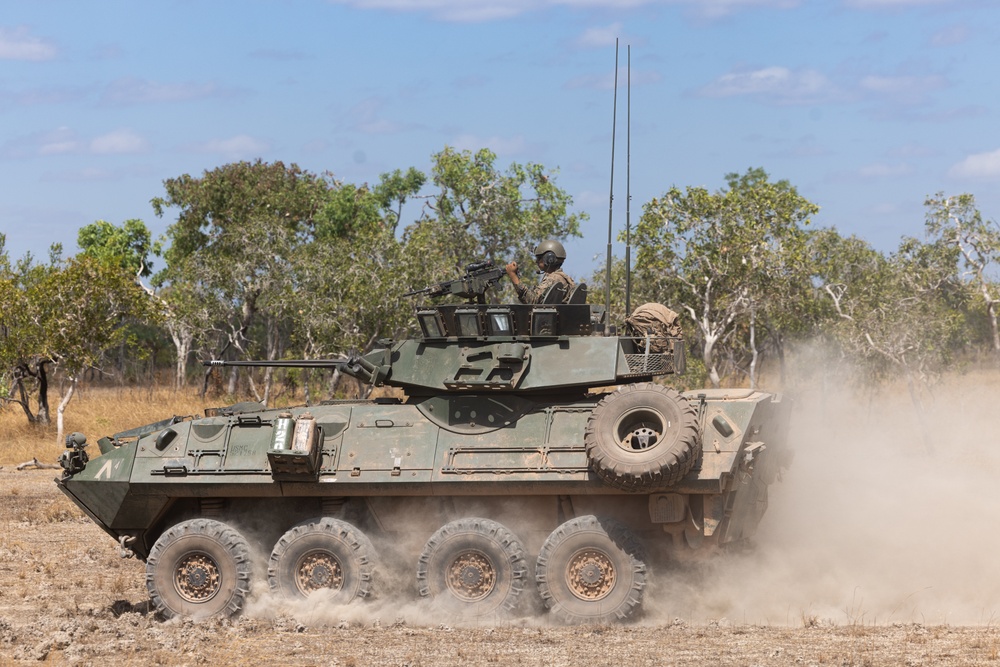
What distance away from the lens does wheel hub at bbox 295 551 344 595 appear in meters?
14.0

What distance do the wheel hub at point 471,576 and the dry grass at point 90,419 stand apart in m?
19.1

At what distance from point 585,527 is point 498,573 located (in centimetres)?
100

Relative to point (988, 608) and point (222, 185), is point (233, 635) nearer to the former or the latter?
point (988, 608)

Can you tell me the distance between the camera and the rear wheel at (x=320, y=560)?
45.6ft

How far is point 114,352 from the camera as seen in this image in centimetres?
6294

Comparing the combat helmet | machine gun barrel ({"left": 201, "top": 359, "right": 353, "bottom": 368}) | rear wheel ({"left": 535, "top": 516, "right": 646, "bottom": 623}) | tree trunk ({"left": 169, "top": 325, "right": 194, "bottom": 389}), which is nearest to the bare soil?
rear wheel ({"left": 535, "top": 516, "right": 646, "bottom": 623})

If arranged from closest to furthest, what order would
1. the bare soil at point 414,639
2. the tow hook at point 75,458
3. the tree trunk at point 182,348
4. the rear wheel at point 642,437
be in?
the bare soil at point 414,639 → the rear wheel at point 642,437 → the tow hook at point 75,458 → the tree trunk at point 182,348

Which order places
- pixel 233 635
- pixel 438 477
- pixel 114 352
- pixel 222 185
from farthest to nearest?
pixel 114 352
pixel 222 185
pixel 438 477
pixel 233 635

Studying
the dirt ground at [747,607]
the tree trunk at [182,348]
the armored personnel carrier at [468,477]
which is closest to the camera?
the dirt ground at [747,607]

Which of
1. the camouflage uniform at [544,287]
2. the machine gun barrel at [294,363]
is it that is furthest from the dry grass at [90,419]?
the camouflage uniform at [544,287]

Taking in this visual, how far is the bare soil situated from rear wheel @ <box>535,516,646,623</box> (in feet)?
0.79

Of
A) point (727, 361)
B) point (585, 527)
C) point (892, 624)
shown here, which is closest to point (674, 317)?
point (585, 527)

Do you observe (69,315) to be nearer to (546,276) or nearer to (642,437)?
(546,276)

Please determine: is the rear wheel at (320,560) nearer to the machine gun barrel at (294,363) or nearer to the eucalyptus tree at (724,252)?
the machine gun barrel at (294,363)
